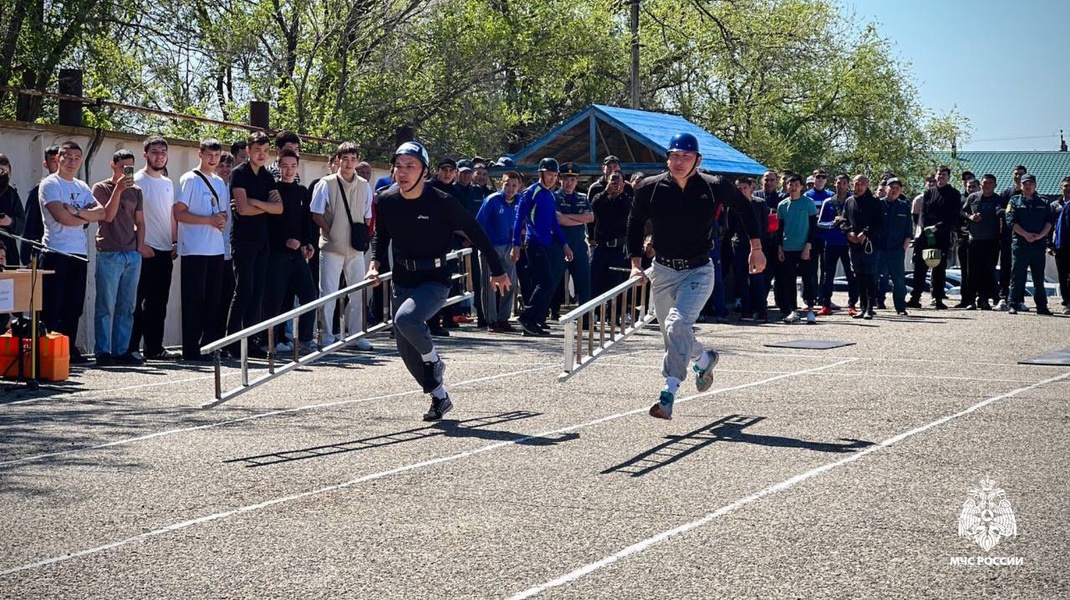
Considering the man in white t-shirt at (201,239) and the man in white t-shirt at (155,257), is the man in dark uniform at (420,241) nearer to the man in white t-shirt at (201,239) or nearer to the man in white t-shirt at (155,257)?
the man in white t-shirt at (201,239)

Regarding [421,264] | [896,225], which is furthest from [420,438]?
[896,225]

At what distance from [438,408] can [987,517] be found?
14.5 ft

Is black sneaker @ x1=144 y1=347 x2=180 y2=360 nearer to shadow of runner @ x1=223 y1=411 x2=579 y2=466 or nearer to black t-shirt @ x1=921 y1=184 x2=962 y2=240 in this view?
shadow of runner @ x1=223 y1=411 x2=579 y2=466

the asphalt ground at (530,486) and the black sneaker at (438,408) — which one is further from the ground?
the black sneaker at (438,408)

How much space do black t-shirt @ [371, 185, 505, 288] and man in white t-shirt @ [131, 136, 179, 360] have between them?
4408mm

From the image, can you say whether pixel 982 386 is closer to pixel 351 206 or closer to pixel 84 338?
pixel 351 206

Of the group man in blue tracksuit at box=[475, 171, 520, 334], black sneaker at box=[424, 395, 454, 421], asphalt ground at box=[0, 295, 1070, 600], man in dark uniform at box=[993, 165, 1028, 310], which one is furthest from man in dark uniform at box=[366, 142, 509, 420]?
man in dark uniform at box=[993, 165, 1028, 310]

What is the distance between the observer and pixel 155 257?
13969 mm

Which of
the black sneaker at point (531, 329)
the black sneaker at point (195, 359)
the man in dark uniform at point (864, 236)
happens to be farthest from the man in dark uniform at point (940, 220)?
the black sneaker at point (195, 359)

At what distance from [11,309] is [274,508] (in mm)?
5509

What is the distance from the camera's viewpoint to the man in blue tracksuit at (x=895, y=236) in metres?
22.0

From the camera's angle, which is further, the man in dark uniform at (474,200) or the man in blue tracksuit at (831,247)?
the man in blue tracksuit at (831,247)

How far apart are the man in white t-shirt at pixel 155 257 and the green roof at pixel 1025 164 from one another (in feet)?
273

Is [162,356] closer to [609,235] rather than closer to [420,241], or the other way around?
[420,241]
